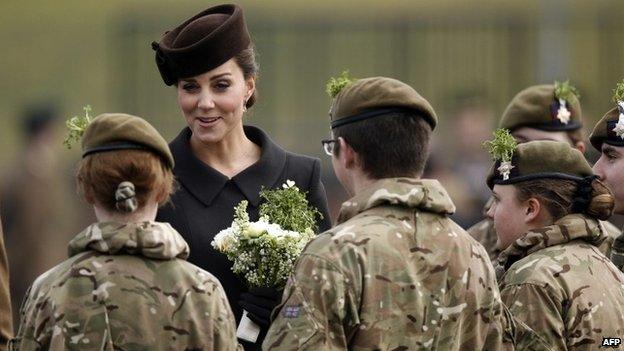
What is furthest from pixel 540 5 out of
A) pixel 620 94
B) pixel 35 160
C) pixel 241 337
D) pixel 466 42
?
pixel 241 337

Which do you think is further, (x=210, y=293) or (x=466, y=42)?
(x=466, y=42)

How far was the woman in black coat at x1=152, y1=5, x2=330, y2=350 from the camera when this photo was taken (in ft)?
22.4

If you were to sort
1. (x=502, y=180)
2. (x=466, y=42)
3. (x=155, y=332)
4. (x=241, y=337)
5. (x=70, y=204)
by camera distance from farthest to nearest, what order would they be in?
1. (x=466, y=42)
2. (x=70, y=204)
3. (x=502, y=180)
4. (x=241, y=337)
5. (x=155, y=332)

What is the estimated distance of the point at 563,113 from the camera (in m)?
8.97

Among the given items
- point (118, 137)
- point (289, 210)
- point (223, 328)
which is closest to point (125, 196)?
point (118, 137)

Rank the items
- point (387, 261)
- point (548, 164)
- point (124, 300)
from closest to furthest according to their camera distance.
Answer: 1. point (124, 300)
2. point (387, 261)
3. point (548, 164)

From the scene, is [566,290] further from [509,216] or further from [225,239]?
[225,239]

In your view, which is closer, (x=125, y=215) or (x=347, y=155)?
(x=125, y=215)

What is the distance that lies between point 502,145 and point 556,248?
1.61 ft

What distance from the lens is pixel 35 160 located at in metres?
13.0

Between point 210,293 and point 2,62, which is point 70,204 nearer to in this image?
point 2,62

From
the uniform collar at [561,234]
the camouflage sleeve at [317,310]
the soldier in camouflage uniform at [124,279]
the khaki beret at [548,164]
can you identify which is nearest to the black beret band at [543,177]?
the khaki beret at [548,164]

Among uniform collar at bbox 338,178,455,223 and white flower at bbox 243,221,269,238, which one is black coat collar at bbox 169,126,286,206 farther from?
uniform collar at bbox 338,178,455,223

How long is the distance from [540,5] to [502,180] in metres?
9.52
